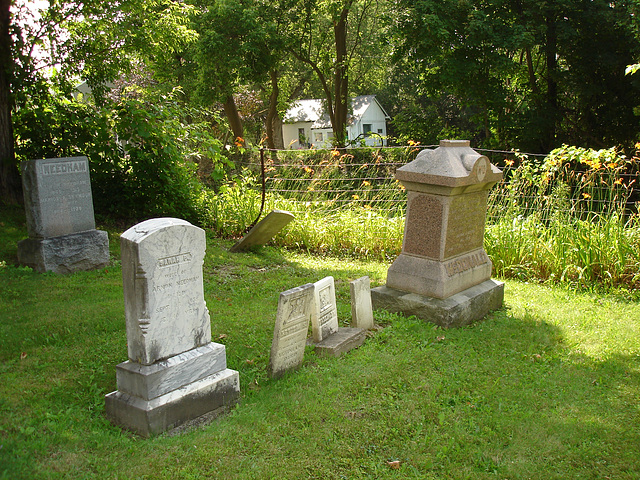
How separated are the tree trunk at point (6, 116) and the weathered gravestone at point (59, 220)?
2487 mm

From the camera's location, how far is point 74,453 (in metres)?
3.56

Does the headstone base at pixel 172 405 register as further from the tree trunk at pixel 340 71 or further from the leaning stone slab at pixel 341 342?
the tree trunk at pixel 340 71

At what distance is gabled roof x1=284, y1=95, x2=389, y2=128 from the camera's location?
146ft

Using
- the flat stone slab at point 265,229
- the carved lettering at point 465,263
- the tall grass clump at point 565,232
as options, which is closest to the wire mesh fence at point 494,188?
the tall grass clump at point 565,232

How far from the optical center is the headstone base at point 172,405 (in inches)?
151

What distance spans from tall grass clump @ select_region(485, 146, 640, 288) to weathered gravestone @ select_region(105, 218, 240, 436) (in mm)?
5299

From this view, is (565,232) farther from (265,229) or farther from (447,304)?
(265,229)

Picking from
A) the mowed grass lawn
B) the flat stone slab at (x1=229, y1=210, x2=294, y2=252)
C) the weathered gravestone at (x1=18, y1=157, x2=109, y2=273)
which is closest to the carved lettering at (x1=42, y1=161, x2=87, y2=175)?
the weathered gravestone at (x1=18, y1=157, x2=109, y2=273)

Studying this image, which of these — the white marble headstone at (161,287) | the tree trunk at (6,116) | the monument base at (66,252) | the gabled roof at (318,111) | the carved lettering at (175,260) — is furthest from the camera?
the gabled roof at (318,111)

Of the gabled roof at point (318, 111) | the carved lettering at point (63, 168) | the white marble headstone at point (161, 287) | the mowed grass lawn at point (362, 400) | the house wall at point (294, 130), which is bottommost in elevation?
the mowed grass lawn at point (362, 400)

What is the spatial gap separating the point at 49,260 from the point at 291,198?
474cm

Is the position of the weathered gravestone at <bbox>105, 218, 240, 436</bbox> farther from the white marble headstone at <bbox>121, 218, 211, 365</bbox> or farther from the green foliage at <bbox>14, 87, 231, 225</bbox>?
the green foliage at <bbox>14, 87, 231, 225</bbox>

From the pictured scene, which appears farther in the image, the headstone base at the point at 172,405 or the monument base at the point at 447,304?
the monument base at the point at 447,304

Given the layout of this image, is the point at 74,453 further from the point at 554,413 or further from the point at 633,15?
the point at 633,15
